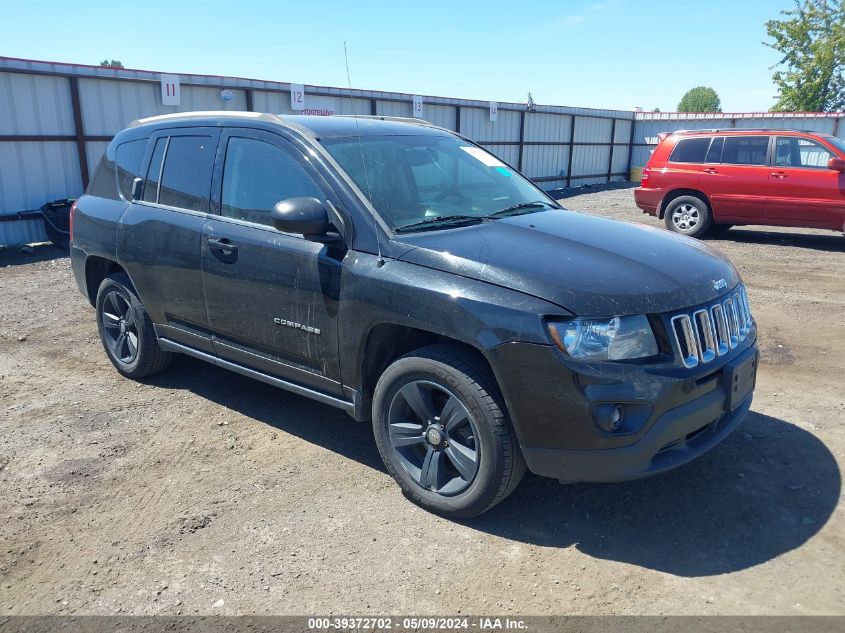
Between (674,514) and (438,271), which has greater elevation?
(438,271)

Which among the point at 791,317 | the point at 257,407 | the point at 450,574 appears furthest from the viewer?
the point at 791,317

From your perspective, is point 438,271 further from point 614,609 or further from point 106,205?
point 106,205

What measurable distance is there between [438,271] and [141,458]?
7.35ft

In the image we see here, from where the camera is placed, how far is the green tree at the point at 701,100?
4528 inches

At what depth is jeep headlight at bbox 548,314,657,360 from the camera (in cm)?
286

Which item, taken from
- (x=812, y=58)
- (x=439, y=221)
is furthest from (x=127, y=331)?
(x=812, y=58)

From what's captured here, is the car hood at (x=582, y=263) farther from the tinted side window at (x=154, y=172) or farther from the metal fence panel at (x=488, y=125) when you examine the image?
the metal fence panel at (x=488, y=125)

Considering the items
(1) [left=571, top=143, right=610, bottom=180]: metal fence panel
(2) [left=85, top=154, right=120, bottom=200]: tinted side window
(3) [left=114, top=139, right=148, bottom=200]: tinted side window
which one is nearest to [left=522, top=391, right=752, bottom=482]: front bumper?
(3) [left=114, top=139, right=148, bottom=200]: tinted side window

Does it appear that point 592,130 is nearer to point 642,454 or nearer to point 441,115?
point 441,115

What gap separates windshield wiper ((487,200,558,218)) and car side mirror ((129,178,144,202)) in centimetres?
263

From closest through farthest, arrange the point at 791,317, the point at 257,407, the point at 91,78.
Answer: the point at 257,407 < the point at 791,317 < the point at 91,78

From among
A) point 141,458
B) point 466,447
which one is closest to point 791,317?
point 466,447

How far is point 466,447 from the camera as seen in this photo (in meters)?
3.23

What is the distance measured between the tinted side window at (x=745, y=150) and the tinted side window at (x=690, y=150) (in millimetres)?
361
